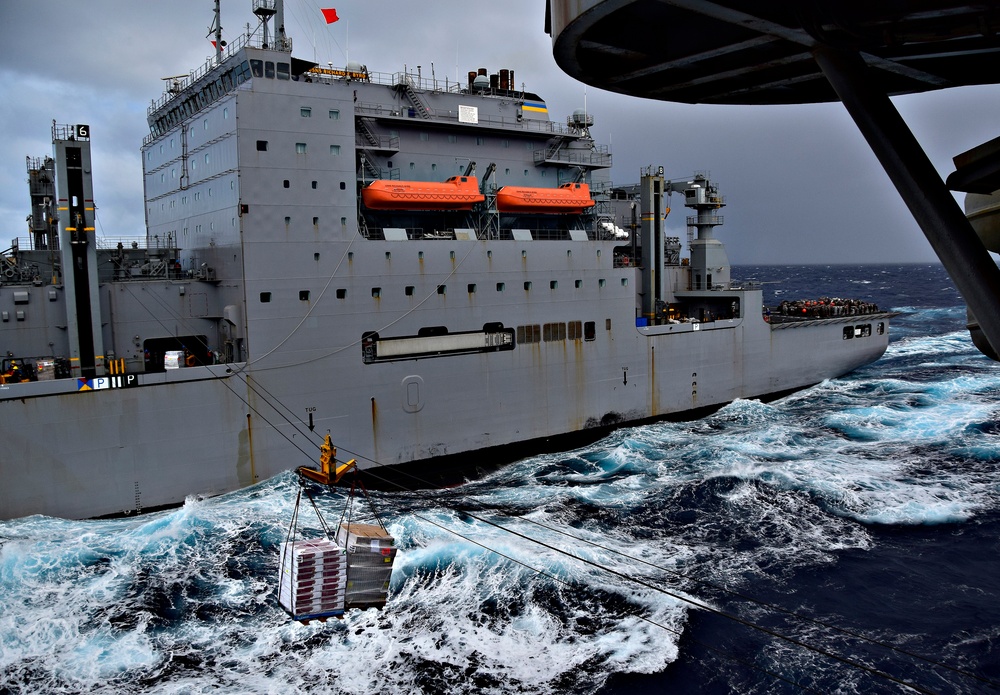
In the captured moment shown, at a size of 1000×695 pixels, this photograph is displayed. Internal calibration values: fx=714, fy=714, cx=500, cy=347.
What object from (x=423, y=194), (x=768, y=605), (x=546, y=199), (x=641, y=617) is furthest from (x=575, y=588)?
(x=546, y=199)

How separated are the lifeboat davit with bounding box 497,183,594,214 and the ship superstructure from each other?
3.3 inches

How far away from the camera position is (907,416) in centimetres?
2628

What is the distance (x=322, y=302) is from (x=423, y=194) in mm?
4700

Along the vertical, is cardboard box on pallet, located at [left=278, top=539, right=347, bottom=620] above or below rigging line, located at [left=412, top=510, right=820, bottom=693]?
above

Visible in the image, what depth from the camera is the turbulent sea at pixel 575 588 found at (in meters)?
11.3

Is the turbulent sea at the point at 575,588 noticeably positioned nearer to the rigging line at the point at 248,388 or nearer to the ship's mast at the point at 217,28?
the rigging line at the point at 248,388

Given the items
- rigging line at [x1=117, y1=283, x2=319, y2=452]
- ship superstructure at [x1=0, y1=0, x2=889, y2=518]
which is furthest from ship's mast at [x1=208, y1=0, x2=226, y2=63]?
rigging line at [x1=117, y1=283, x2=319, y2=452]

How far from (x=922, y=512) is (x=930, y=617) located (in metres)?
5.13

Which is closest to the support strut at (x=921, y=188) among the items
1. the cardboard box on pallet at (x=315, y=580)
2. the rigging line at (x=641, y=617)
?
the rigging line at (x=641, y=617)

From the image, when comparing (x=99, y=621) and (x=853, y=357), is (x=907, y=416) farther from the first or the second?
(x=99, y=621)

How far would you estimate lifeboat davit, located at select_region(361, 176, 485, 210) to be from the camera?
67.8 ft

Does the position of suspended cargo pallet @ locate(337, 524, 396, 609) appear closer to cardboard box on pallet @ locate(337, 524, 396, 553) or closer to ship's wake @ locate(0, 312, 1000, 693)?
cardboard box on pallet @ locate(337, 524, 396, 553)

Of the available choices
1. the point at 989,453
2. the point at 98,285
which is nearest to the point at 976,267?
the point at 98,285

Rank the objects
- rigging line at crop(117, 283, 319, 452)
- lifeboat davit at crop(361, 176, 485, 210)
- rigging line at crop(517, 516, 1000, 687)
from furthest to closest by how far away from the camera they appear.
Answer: lifeboat davit at crop(361, 176, 485, 210)
rigging line at crop(117, 283, 319, 452)
rigging line at crop(517, 516, 1000, 687)
